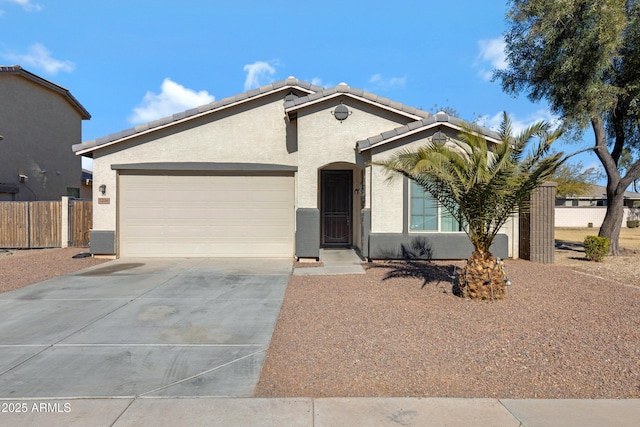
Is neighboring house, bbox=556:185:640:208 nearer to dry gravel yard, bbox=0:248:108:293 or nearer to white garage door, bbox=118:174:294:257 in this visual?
white garage door, bbox=118:174:294:257

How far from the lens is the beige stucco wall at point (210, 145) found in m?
12.3

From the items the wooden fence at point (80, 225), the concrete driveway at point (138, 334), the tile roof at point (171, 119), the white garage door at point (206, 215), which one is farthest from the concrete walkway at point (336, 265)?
the wooden fence at point (80, 225)

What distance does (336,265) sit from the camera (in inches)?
425

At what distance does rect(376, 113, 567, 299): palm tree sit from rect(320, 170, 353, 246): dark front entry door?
257 inches

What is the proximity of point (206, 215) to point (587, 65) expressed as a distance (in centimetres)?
1236

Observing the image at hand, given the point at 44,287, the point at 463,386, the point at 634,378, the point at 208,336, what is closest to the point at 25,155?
the point at 44,287

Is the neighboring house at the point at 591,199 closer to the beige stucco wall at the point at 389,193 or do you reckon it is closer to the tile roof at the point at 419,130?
the tile roof at the point at 419,130

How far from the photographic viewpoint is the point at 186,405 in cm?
375

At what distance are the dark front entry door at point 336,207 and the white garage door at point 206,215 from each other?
1973 millimetres

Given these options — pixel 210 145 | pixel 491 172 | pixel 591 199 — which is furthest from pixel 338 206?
pixel 591 199

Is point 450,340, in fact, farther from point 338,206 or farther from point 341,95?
point 338,206

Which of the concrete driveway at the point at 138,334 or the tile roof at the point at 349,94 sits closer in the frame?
the concrete driveway at the point at 138,334

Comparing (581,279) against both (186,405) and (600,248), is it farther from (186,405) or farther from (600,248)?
(186,405)

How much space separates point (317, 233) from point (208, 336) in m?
6.19
